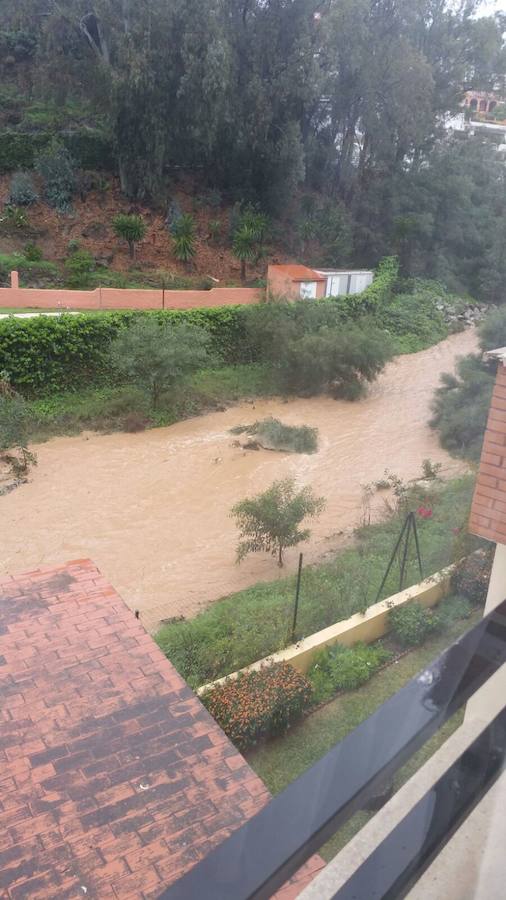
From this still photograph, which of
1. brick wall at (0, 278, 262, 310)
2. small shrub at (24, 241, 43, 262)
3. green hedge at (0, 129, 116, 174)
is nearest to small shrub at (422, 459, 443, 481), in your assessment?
brick wall at (0, 278, 262, 310)

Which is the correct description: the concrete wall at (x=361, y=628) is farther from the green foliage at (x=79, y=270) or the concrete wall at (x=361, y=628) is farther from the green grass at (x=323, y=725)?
the green foliage at (x=79, y=270)

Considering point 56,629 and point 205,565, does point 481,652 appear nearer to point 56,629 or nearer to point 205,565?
point 56,629

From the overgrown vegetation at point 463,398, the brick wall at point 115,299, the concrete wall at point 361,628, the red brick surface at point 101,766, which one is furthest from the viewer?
the brick wall at point 115,299

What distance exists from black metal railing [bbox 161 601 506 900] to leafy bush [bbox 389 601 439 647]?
1631mm

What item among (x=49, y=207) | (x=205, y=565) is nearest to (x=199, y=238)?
(x=49, y=207)

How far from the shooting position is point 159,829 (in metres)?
1.29

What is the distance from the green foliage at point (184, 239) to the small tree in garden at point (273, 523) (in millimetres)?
6156

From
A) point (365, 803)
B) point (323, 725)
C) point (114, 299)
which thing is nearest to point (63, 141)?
point (114, 299)

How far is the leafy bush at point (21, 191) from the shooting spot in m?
9.01

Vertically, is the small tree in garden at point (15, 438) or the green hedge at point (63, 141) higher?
the green hedge at point (63, 141)

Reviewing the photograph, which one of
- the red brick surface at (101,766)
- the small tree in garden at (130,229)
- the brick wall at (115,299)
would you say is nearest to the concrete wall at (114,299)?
the brick wall at (115,299)

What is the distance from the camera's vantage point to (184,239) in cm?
911

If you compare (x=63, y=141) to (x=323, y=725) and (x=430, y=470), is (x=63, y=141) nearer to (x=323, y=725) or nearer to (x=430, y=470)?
(x=430, y=470)

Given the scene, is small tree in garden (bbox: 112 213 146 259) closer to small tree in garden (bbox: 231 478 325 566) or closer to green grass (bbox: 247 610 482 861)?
small tree in garden (bbox: 231 478 325 566)
